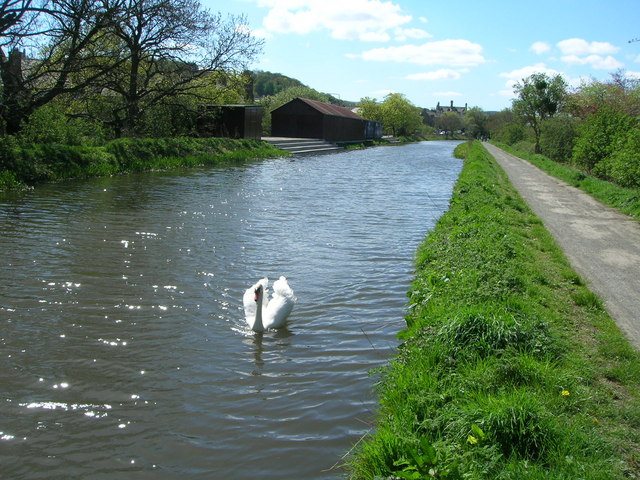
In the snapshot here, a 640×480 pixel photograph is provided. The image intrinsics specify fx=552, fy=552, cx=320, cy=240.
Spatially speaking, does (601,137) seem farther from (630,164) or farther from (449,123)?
(449,123)

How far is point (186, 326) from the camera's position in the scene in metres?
6.20

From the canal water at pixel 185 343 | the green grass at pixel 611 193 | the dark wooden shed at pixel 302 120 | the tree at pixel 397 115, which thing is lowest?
the canal water at pixel 185 343

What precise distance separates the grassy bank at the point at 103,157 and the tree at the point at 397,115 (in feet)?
211

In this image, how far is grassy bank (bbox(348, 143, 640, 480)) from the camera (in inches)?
128

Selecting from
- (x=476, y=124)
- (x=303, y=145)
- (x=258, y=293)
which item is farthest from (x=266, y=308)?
(x=476, y=124)

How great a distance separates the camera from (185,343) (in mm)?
5730

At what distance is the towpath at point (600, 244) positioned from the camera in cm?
657

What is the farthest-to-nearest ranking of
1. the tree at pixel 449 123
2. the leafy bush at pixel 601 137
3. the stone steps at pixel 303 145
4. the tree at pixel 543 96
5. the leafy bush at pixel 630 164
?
the tree at pixel 449 123 < the tree at pixel 543 96 < the stone steps at pixel 303 145 < the leafy bush at pixel 601 137 < the leafy bush at pixel 630 164

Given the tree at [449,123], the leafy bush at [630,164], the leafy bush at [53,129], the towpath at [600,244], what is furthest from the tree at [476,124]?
the leafy bush at [53,129]

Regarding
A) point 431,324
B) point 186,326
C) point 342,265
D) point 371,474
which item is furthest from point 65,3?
point 371,474

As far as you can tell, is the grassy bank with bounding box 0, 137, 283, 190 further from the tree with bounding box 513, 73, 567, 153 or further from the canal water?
the tree with bounding box 513, 73, 567, 153

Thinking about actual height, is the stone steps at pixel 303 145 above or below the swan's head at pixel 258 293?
above

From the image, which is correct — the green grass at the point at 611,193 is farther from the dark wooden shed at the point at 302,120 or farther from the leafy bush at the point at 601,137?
the dark wooden shed at the point at 302,120

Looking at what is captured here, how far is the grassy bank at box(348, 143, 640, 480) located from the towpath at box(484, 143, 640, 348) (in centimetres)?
29
